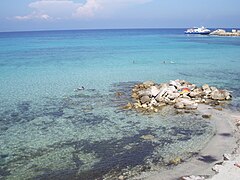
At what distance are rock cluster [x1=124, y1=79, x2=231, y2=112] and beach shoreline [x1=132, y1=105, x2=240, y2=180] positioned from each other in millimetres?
5106

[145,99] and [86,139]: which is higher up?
[145,99]

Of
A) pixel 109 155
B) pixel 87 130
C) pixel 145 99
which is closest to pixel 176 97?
pixel 145 99

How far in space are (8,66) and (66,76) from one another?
17668 millimetres

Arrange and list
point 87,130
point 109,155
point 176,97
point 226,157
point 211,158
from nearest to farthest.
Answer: point 226,157
point 211,158
point 109,155
point 87,130
point 176,97

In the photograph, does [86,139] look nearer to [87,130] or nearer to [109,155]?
[87,130]

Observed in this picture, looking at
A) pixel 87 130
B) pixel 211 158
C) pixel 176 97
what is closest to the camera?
pixel 211 158

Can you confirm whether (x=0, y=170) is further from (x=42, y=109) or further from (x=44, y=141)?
(x=42, y=109)

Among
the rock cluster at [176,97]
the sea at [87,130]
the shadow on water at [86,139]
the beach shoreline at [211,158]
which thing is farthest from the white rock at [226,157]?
the rock cluster at [176,97]

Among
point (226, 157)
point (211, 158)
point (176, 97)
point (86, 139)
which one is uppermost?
point (176, 97)

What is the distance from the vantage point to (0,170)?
647 inches

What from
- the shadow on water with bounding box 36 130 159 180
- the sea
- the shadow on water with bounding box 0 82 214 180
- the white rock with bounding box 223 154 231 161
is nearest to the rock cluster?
the sea

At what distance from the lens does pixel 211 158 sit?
Result: 17.5 metres

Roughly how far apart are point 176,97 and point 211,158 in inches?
527

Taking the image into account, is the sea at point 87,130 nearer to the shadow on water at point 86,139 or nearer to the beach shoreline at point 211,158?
the shadow on water at point 86,139
